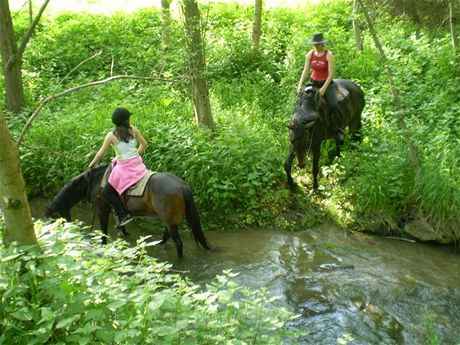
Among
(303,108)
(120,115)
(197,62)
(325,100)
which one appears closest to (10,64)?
(197,62)

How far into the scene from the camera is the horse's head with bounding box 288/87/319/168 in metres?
8.76

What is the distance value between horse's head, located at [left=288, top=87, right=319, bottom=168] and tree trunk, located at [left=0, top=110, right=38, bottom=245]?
19.9ft

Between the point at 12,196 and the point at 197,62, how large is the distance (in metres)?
6.31

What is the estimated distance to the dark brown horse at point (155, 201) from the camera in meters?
7.14

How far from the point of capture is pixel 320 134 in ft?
30.0

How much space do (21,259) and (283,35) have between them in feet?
42.2

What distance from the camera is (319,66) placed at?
934 centimetres

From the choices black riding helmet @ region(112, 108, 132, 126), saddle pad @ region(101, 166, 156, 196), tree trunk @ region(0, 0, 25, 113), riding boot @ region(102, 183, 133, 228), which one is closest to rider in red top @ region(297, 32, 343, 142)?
saddle pad @ region(101, 166, 156, 196)

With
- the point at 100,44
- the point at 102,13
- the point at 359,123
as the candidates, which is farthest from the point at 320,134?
the point at 102,13

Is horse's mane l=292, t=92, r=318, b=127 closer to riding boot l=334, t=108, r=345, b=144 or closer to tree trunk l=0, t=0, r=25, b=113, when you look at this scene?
riding boot l=334, t=108, r=345, b=144

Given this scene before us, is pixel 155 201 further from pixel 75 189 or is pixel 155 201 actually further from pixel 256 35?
pixel 256 35

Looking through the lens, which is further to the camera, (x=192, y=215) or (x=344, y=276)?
(x=192, y=215)

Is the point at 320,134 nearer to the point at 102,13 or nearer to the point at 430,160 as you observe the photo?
the point at 430,160

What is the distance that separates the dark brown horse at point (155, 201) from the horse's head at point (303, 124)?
2.52 m
